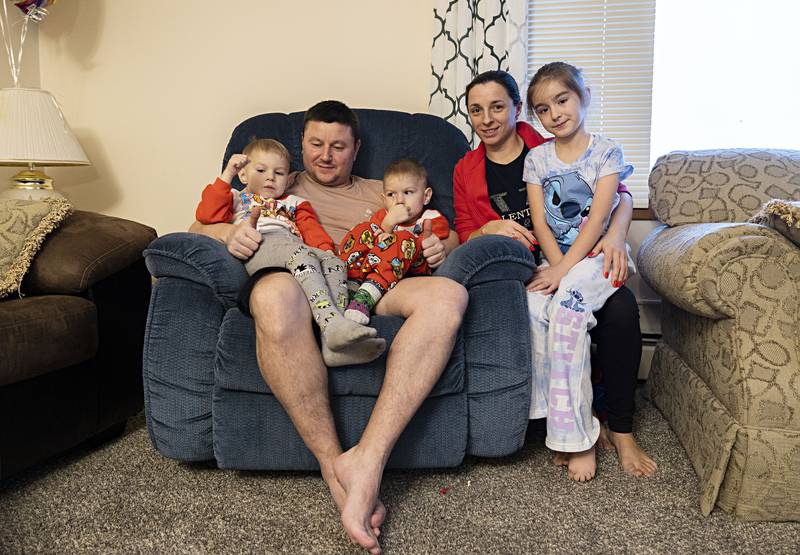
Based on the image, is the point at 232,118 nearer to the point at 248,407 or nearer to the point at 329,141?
the point at 329,141

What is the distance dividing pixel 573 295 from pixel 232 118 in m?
1.78

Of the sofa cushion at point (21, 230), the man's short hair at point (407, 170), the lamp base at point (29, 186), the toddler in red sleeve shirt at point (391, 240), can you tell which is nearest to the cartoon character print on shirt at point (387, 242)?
the toddler in red sleeve shirt at point (391, 240)

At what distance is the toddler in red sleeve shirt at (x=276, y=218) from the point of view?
1.62 m

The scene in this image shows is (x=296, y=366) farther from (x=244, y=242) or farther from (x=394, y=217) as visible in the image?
(x=394, y=217)

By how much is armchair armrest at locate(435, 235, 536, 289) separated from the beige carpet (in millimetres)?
523

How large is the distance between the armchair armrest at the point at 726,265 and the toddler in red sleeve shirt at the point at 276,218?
844mm

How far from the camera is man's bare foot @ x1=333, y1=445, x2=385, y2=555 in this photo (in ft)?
4.28

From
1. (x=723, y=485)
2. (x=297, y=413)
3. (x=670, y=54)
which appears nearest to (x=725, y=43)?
(x=670, y=54)

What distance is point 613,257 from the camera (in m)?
1.76

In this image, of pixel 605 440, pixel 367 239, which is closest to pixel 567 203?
pixel 367 239

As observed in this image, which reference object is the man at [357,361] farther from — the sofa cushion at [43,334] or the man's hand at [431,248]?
the sofa cushion at [43,334]

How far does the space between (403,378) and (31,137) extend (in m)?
1.81

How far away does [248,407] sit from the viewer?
1.59 metres

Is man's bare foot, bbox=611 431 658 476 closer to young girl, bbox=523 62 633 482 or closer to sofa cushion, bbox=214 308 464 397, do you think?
young girl, bbox=523 62 633 482
